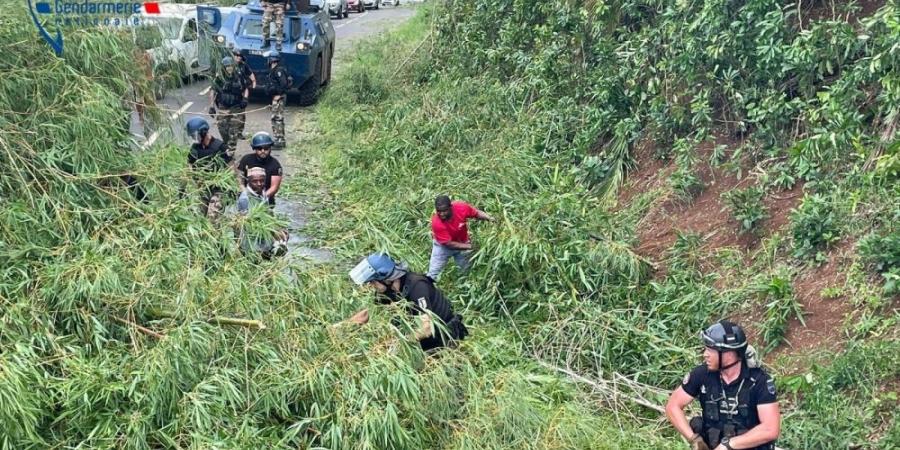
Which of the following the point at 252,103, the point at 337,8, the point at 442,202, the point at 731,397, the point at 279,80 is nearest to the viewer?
the point at 731,397

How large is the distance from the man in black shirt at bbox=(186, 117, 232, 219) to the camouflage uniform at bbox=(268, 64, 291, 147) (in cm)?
467

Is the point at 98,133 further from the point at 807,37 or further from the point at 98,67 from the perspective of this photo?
the point at 807,37

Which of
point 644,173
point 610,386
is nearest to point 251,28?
point 644,173

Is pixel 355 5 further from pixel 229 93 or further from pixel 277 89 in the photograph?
pixel 229 93

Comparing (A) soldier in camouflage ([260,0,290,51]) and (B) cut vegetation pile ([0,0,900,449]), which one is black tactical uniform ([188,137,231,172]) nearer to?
(B) cut vegetation pile ([0,0,900,449])

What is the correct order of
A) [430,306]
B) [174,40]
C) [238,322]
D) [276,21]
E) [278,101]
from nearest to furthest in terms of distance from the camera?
[238,322]
[430,306]
[174,40]
[278,101]
[276,21]

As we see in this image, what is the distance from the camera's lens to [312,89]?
58.0ft

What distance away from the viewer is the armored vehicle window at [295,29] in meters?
16.6

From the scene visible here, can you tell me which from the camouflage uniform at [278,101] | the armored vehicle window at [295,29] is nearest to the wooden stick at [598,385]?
the camouflage uniform at [278,101]

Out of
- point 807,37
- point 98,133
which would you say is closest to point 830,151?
point 807,37

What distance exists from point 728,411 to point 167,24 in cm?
675

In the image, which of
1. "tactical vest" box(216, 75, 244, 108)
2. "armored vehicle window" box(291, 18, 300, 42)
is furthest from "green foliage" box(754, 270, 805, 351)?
"armored vehicle window" box(291, 18, 300, 42)

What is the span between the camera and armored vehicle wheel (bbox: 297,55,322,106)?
57.3 feet

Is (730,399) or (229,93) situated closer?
(730,399)
